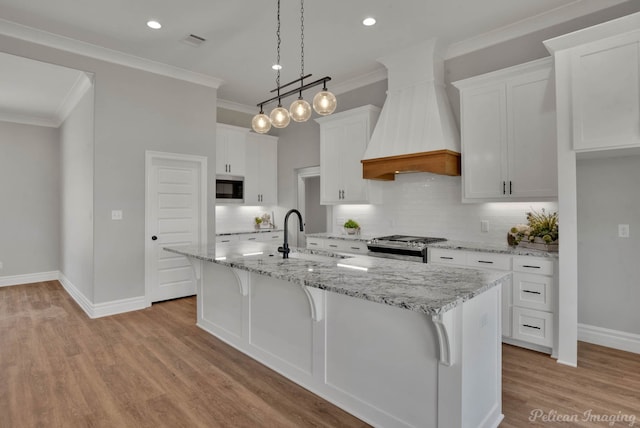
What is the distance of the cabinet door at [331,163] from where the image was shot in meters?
5.09

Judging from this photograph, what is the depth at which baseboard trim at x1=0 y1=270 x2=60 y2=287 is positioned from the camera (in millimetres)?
6029

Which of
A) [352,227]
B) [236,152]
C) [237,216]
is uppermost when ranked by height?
[236,152]

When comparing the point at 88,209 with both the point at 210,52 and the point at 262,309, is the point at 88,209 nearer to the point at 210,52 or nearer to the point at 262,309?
the point at 210,52

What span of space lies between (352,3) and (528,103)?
1940mm

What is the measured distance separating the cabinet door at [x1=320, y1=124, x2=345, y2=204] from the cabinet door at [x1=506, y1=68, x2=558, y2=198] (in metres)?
2.26

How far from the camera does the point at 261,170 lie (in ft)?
21.4

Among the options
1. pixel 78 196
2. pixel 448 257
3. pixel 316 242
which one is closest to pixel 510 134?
pixel 448 257

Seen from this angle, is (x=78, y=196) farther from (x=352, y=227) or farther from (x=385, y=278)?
(x=385, y=278)

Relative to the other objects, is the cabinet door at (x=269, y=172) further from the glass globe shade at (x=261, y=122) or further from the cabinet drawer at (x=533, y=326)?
the cabinet drawer at (x=533, y=326)

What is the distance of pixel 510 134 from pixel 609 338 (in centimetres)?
211

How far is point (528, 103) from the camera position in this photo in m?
3.38

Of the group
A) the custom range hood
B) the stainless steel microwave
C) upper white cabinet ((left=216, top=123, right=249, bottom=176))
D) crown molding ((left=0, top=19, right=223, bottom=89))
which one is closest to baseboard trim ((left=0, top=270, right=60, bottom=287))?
the stainless steel microwave

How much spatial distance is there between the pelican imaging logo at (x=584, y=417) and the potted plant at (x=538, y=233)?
1.36 m

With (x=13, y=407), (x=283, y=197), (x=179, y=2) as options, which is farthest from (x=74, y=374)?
(x=283, y=197)
